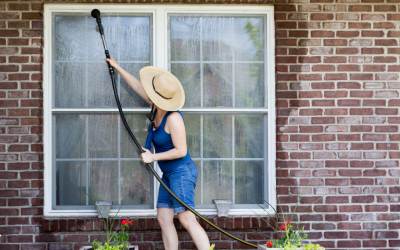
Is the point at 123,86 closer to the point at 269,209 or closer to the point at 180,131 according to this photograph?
the point at 180,131

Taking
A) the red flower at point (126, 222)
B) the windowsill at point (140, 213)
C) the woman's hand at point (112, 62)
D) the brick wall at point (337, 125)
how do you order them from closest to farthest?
the red flower at point (126, 222)
the woman's hand at point (112, 62)
the windowsill at point (140, 213)
the brick wall at point (337, 125)

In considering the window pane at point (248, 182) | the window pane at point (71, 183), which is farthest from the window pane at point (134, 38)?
the window pane at point (248, 182)

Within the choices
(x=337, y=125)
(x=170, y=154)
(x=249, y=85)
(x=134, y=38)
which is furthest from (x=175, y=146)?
(x=337, y=125)

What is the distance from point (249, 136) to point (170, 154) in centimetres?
98

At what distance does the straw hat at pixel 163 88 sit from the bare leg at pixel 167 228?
2.90 feet

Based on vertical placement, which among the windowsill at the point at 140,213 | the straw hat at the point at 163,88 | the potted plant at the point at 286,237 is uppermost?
the straw hat at the point at 163,88

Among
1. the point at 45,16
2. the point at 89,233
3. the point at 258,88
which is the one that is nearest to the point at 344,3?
the point at 258,88

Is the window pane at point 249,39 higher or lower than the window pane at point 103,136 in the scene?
higher

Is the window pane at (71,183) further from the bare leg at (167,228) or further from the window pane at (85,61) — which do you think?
the bare leg at (167,228)

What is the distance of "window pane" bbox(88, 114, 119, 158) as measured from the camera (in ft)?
20.1

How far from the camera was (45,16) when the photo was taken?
6070mm

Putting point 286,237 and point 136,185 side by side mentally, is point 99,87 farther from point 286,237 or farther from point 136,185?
point 286,237

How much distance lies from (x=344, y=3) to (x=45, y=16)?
2.73 metres

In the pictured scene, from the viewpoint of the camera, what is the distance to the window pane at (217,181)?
20.4 feet
